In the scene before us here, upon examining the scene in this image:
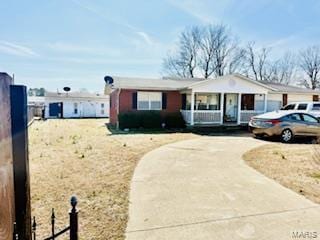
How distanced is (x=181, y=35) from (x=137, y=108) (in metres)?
32.4

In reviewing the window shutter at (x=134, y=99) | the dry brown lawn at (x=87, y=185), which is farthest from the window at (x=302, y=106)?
the dry brown lawn at (x=87, y=185)

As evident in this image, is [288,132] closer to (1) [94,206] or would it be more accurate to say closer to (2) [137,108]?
(2) [137,108]

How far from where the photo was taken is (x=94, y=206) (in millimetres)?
4906

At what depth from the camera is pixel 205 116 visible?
798 inches

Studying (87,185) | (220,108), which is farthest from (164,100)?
(87,185)

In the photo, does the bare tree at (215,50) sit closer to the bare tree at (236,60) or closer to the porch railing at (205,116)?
the bare tree at (236,60)

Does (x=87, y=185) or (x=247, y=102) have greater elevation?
(x=247, y=102)

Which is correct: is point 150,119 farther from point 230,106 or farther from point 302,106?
point 302,106

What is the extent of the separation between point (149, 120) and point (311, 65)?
149ft

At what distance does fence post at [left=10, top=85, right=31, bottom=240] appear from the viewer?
191 centimetres

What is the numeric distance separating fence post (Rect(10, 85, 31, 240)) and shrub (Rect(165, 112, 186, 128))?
18.3 m

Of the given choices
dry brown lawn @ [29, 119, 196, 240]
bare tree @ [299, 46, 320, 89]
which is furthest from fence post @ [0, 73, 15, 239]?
bare tree @ [299, 46, 320, 89]

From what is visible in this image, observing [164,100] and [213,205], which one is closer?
[213,205]

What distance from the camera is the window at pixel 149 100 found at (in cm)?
2036
